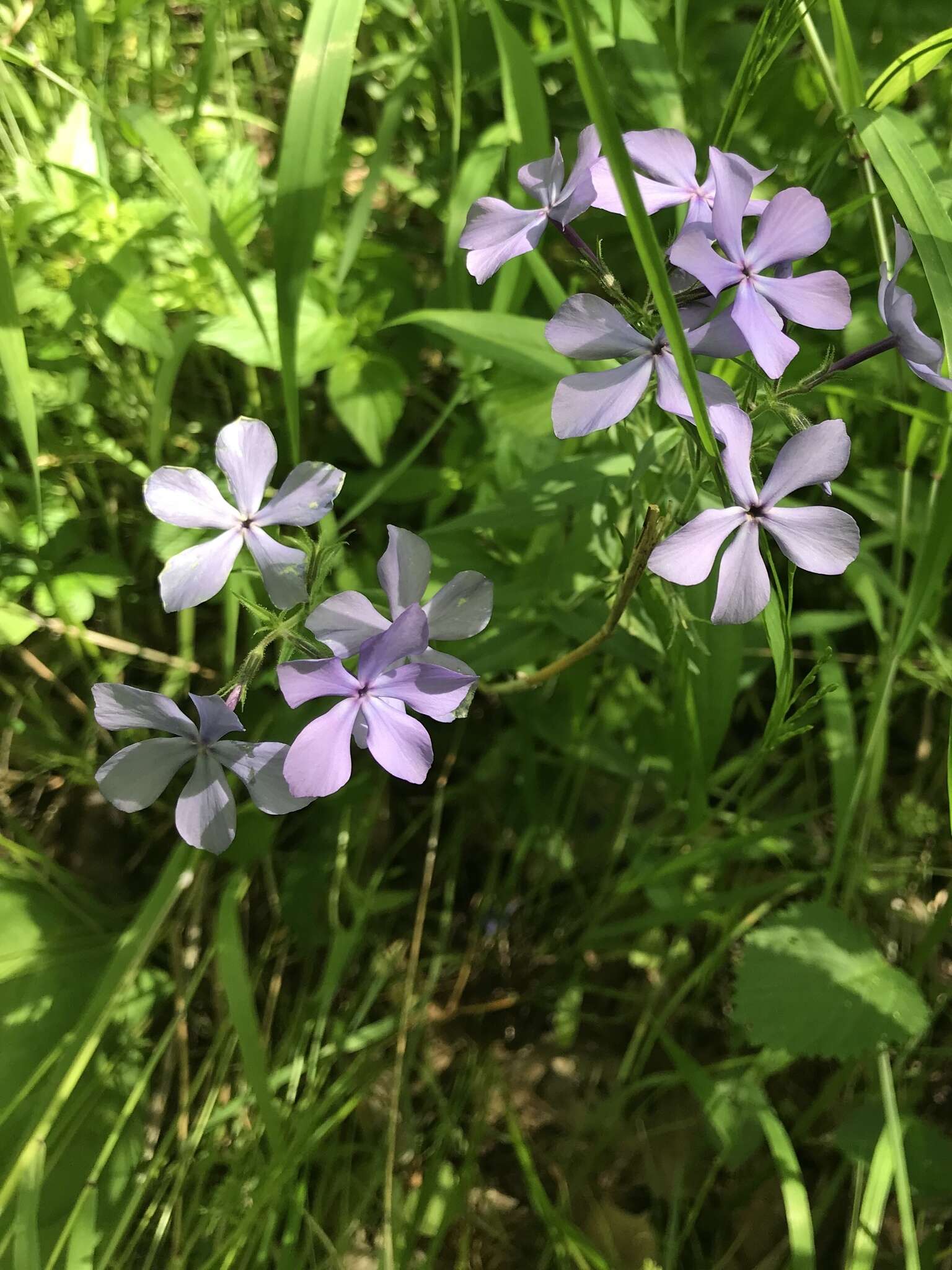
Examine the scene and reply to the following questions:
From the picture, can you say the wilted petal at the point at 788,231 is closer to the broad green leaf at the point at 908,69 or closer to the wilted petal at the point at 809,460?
the wilted petal at the point at 809,460

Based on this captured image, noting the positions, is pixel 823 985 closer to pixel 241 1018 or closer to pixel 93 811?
pixel 241 1018

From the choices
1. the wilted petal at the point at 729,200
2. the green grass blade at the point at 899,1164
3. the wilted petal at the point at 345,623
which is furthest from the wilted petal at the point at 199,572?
the green grass blade at the point at 899,1164

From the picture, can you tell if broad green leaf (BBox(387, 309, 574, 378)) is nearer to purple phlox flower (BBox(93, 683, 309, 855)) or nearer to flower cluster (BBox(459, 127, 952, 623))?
flower cluster (BBox(459, 127, 952, 623))

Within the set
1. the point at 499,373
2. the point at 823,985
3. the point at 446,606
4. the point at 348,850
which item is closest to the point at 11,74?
the point at 499,373

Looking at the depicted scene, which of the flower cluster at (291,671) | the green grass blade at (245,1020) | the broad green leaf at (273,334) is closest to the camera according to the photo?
the flower cluster at (291,671)

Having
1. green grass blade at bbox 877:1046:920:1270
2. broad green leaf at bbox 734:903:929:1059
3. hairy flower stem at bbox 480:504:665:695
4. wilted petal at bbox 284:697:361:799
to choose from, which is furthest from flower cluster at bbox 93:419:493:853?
green grass blade at bbox 877:1046:920:1270

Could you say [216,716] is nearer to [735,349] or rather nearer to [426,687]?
[426,687]

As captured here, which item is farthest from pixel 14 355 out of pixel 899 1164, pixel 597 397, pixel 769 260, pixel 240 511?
pixel 899 1164
